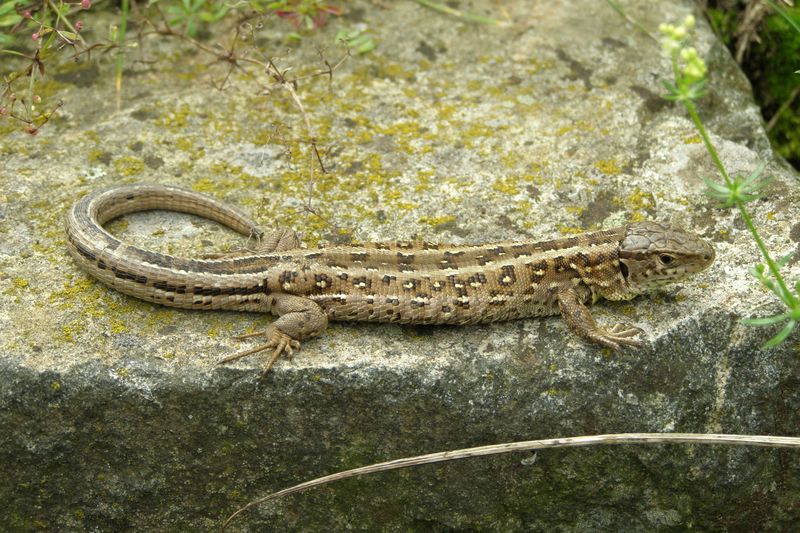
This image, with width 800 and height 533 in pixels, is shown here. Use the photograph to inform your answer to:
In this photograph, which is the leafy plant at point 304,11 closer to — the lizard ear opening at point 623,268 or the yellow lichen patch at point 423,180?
the yellow lichen patch at point 423,180

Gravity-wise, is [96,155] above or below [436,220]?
below

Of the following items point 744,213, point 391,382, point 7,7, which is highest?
point 744,213

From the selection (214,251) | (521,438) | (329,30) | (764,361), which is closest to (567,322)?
(521,438)

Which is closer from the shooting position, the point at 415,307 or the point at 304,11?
the point at 415,307

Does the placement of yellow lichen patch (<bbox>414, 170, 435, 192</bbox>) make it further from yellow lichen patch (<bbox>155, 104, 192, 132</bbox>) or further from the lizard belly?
yellow lichen patch (<bbox>155, 104, 192, 132</bbox>)

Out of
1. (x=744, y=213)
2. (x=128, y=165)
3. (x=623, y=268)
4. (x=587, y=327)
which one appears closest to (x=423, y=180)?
(x=623, y=268)

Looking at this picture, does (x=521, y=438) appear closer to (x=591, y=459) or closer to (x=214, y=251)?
(x=591, y=459)

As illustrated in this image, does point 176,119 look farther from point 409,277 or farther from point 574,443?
point 574,443

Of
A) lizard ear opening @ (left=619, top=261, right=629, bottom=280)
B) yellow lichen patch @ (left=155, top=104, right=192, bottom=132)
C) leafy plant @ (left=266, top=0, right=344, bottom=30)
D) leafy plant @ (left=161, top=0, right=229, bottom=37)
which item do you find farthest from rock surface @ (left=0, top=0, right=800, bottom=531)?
leafy plant @ (left=266, top=0, right=344, bottom=30)
